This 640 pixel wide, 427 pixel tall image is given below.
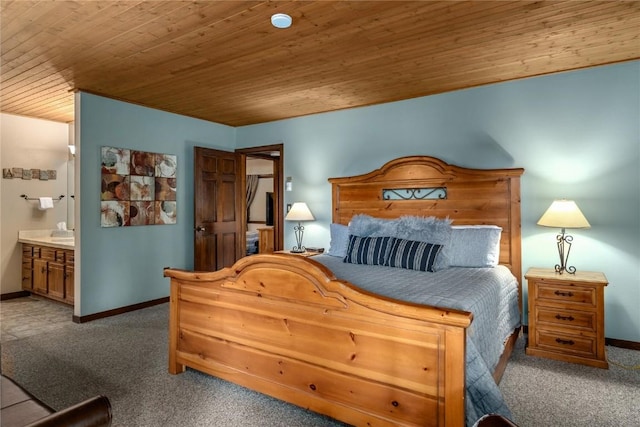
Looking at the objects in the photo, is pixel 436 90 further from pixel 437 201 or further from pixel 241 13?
pixel 241 13

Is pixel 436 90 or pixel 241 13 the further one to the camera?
pixel 436 90

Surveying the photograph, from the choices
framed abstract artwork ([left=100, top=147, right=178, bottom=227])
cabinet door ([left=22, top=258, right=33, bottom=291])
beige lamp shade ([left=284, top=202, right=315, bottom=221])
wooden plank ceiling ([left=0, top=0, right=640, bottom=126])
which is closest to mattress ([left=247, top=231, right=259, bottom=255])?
framed abstract artwork ([left=100, top=147, right=178, bottom=227])

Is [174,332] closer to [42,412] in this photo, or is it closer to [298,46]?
[42,412]

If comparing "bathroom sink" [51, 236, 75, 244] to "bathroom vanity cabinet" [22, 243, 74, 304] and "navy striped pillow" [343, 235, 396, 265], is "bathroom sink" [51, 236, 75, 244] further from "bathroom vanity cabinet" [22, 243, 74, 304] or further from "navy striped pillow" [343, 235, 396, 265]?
"navy striped pillow" [343, 235, 396, 265]

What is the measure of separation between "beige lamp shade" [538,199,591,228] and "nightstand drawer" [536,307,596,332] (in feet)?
2.31

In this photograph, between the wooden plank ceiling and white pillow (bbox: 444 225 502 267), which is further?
white pillow (bbox: 444 225 502 267)

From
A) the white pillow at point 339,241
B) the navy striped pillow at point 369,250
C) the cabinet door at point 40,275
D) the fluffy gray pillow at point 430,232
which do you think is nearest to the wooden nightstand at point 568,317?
the fluffy gray pillow at point 430,232

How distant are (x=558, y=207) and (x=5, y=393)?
12.5ft

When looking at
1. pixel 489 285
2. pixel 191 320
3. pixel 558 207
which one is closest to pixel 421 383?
pixel 489 285

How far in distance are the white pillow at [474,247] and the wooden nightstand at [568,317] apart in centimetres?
38

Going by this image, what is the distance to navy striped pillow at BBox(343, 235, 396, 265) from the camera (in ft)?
11.3

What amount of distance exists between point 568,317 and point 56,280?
562 centimetres

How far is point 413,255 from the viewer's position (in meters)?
3.26

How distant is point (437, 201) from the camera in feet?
13.4
